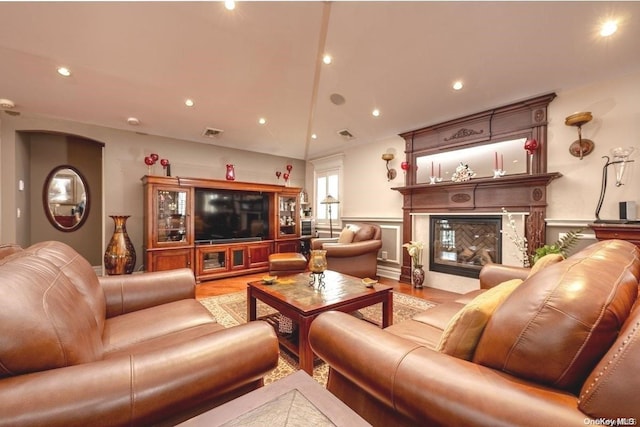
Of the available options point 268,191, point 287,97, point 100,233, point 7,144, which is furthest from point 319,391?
point 100,233

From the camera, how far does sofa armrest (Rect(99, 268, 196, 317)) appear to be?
1575mm

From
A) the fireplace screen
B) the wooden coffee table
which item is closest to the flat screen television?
the wooden coffee table

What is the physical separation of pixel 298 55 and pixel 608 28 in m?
2.59

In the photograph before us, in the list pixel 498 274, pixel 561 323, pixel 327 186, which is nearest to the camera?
pixel 561 323

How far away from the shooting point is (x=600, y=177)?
255 centimetres

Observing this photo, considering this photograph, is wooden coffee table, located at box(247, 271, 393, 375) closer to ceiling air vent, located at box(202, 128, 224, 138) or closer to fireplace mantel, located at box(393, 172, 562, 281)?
fireplace mantel, located at box(393, 172, 562, 281)

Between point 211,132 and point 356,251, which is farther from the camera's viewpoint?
point 211,132

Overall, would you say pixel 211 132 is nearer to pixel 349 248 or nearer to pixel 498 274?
pixel 349 248

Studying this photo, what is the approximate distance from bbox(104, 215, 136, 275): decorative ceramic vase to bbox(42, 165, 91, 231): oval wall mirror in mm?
1293

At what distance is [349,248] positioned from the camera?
3682 mm

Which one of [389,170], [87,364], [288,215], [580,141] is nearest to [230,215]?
[288,215]

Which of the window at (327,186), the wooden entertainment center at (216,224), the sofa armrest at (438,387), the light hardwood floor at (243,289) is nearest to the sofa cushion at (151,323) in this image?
the sofa armrest at (438,387)

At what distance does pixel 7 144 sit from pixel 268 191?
3440mm

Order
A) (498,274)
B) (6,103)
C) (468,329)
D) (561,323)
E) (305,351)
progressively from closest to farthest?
1. (561,323)
2. (468,329)
3. (305,351)
4. (498,274)
5. (6,103)
